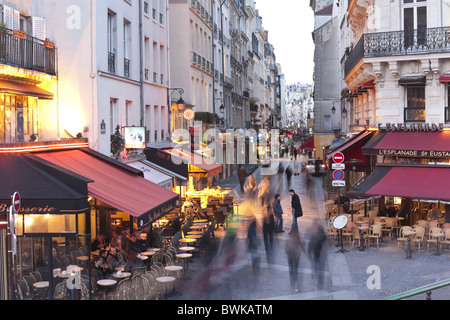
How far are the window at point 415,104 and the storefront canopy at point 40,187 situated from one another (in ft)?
48.0

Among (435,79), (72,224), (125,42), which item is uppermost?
(125,42)

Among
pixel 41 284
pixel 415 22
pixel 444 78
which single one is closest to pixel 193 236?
pixel 41 284

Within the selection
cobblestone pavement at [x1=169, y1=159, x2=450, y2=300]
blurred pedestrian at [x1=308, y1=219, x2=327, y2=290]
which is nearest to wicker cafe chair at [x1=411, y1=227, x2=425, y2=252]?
cobblestone pavement at [x1=169, y1=159, x2=450, y2=300]

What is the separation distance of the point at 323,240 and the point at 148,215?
340 inches

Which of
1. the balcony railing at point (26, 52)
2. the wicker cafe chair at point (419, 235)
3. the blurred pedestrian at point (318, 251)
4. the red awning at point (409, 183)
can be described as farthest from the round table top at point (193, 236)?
the wicker cafe chair at point (419, 235)

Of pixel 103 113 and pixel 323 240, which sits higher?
pixel 103 113

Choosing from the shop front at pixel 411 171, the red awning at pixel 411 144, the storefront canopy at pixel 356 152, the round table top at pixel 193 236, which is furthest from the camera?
the storefront canopy at pixel 356 152

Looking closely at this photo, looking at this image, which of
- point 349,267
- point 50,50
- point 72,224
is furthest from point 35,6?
point 349,267

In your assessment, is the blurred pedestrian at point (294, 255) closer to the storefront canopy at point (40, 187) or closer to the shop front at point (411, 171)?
the shop front at point (411, 171)

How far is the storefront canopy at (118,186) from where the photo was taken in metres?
14.7

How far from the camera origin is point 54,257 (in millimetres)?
15578

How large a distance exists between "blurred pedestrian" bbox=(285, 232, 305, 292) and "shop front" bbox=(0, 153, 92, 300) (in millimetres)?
4998

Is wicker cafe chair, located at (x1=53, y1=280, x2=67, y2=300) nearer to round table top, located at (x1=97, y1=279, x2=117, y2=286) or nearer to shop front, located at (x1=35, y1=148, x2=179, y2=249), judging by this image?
round table top, located at (x1=97, y1=279, x2=117, y2=286)

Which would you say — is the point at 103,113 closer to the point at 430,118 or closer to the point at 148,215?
the point at 148,215
